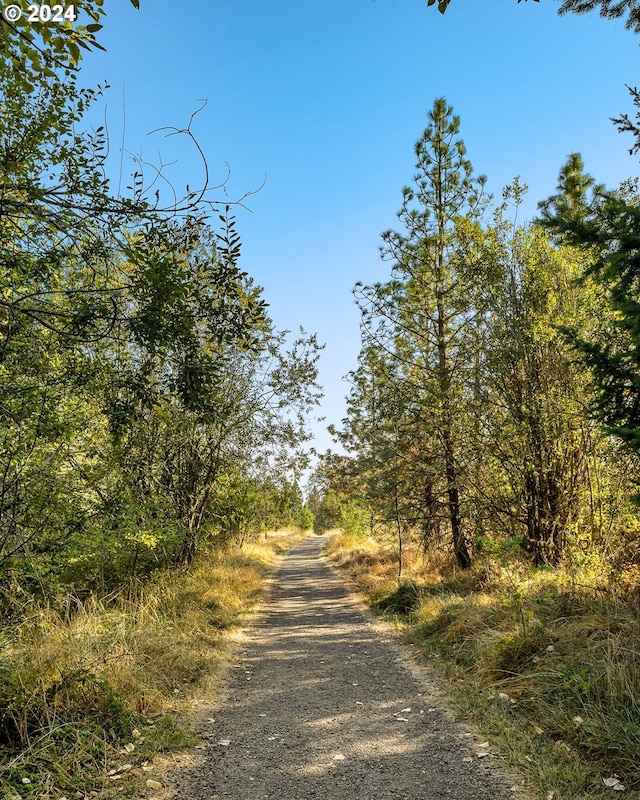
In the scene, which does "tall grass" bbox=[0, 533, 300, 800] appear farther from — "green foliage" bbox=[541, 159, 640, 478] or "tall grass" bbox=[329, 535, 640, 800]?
"green foliage" bbox=[541, 159, 640, 478]

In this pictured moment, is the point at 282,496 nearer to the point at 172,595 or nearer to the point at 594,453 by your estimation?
the point at 172,595

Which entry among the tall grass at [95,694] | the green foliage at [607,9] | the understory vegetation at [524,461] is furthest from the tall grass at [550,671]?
the green foliage at [607,9]

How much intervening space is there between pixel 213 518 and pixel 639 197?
1145cm

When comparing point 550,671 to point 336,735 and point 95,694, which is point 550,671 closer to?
point 336,735

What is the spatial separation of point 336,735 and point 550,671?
7.25ft

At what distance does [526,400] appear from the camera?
8281mm

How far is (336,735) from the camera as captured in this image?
4441 millimetres

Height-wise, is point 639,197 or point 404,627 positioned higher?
point 639,197

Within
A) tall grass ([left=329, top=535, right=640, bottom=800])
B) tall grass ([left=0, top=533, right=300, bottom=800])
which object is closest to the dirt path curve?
tall grass ([left=329, top=535, right=640, bottom=800])

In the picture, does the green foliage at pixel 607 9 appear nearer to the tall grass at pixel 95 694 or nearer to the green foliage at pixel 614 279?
the green foliage at pixel 614 279

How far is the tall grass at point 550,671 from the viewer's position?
140 inches

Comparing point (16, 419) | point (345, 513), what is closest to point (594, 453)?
point (16, 419)

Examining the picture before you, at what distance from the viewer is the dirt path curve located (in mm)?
3535

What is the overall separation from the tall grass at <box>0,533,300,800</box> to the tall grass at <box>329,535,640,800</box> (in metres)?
2.90
